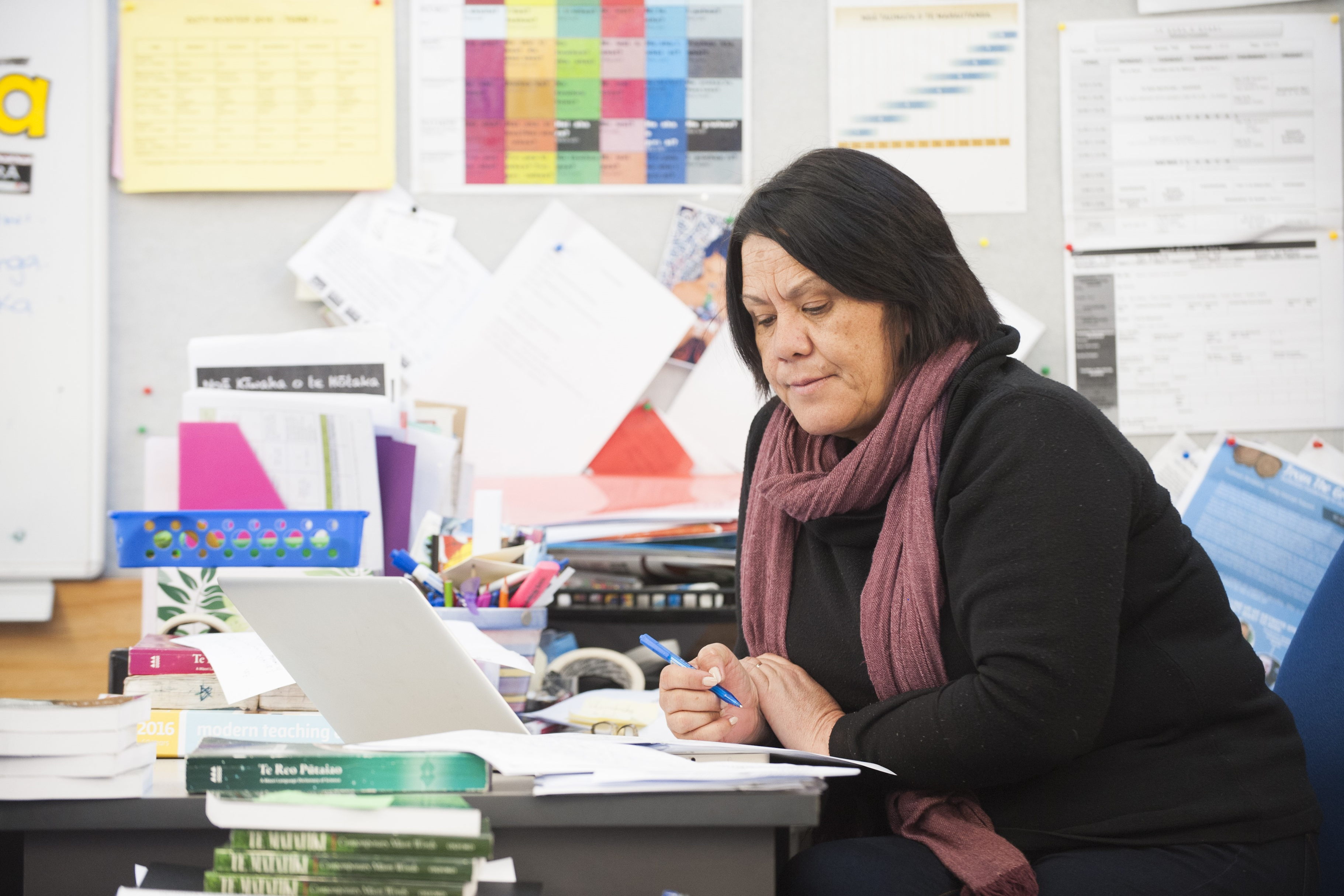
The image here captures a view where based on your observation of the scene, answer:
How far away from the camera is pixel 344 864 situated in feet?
1.76

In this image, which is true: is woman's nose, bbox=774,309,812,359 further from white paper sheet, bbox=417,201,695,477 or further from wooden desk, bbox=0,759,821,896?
white paper sheet, bbox=417,201,695,477

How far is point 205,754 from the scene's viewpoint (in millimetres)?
569

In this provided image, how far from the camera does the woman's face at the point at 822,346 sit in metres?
0.94

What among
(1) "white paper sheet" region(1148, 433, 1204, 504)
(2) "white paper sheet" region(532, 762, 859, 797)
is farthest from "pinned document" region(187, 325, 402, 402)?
(1) "white paper sheet" region(1148, 433, 1204, 504)

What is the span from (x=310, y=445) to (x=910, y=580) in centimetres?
78

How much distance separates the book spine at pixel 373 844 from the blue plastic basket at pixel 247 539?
1.76 feet

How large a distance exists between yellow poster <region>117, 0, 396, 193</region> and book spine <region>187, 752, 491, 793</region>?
1302 millimetres

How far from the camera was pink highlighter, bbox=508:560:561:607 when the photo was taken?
1.09 m

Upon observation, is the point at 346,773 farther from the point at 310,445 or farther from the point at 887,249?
the point at 310,445

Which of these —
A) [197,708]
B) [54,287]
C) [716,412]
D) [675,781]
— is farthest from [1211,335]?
[54,287]

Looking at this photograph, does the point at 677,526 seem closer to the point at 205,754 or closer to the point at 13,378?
the point at 205,754

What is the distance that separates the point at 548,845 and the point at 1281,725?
0.62 m

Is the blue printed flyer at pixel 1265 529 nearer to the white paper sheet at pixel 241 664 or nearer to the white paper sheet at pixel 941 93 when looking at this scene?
the white paper sheet at pixel 941 93

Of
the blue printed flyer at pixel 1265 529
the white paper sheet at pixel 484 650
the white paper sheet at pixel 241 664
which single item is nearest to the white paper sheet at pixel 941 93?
the blue printed flyer at pixel 1265 529
